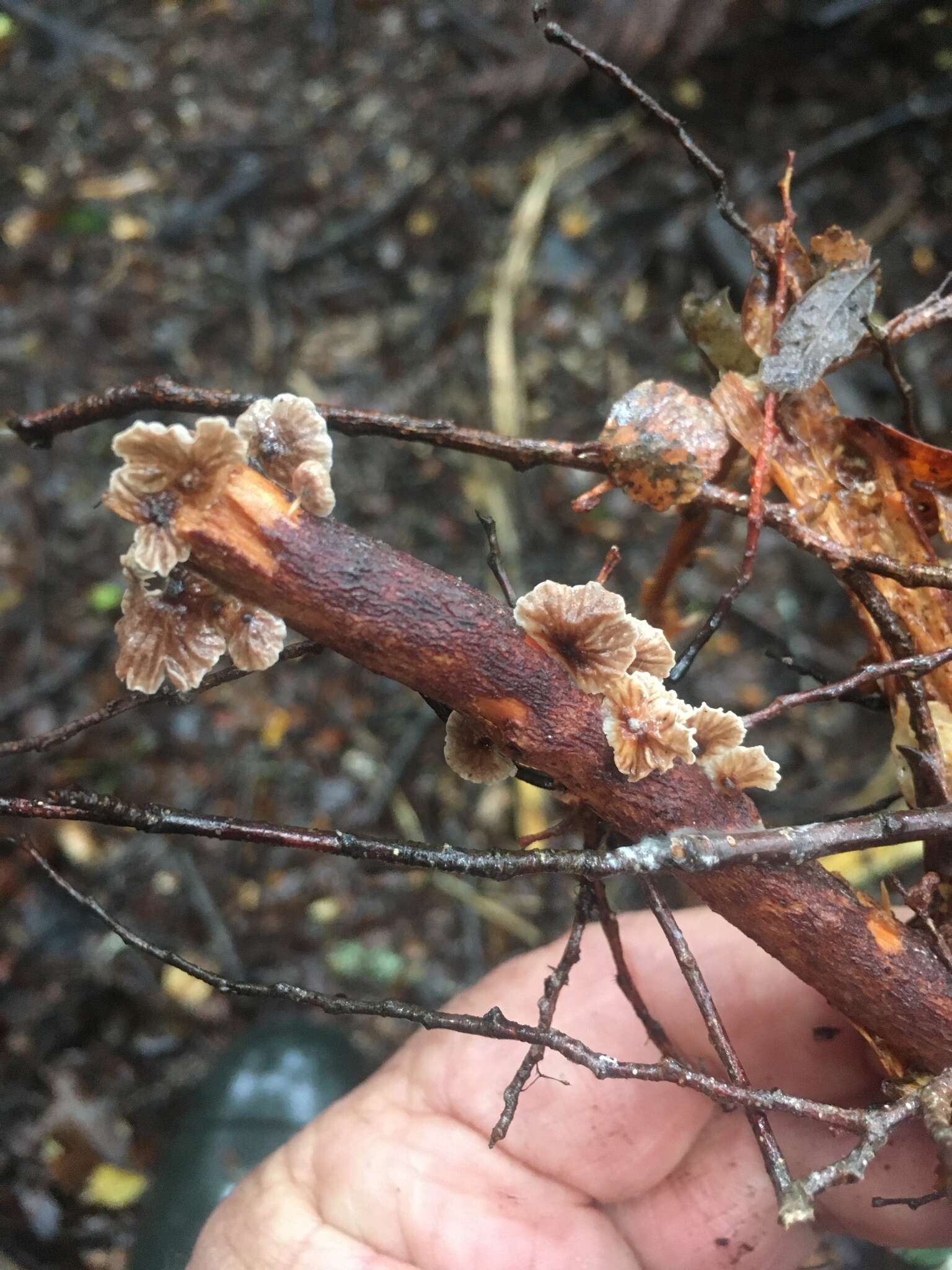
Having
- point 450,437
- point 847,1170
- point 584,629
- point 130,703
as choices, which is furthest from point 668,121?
point 847,1170

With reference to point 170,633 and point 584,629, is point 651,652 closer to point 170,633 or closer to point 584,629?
point 584,629

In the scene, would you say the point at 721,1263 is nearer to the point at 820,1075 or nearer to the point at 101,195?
the point at 820,1075

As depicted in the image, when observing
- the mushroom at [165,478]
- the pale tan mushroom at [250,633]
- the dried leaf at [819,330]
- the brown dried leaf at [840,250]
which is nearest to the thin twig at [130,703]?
the pale tan mushroom at [250,633]

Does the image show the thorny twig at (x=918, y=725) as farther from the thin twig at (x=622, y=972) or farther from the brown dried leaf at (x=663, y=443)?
the thin twig at (x=622, y=972)

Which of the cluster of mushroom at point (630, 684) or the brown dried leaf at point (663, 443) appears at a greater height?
the brown dried leaf at point (663, 443)

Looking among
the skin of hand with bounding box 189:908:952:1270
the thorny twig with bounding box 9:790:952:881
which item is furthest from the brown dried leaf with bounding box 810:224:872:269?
the skin of hand with bounding box 189:908:952:1270

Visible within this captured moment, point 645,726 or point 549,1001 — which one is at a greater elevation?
point 645,726
